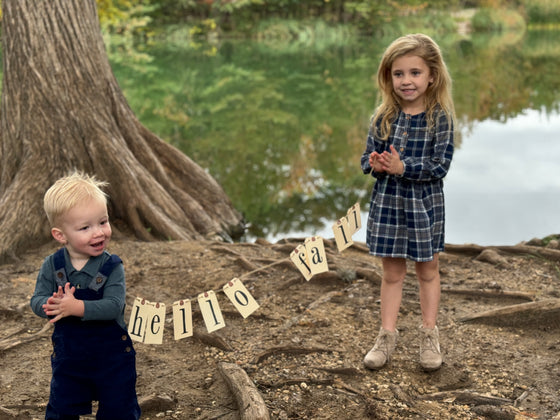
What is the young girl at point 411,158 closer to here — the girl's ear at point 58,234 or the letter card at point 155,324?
the letter card at point 155,324

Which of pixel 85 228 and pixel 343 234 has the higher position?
→ pixel 85 228

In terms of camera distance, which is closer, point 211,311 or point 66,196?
point 66,196

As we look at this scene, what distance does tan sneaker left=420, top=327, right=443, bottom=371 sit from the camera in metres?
3.39

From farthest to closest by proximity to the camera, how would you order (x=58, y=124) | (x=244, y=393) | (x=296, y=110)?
(x=296, y=110)
(x=58, y=124)
(x=244, y=393)

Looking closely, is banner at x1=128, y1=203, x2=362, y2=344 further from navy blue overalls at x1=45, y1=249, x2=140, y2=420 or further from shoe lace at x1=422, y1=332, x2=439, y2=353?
shoe lace at x1=422, y1=332, x2=439, y2=353

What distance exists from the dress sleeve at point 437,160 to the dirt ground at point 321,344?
1.04m

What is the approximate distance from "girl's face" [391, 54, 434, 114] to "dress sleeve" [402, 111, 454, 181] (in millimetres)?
167

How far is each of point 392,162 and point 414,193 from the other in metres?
0.23

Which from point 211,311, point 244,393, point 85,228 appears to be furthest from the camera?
point 211,311

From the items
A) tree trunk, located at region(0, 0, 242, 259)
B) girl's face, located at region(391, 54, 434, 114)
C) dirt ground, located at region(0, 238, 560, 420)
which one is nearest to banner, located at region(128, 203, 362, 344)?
dirt ground, located at region(0, 238, 560, 420)

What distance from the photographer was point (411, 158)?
3.28m

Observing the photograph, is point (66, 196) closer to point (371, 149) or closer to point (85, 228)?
point (85, 228)

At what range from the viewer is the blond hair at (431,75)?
10.7ft

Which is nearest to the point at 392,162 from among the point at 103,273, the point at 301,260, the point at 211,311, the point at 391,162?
the point at 391,162
